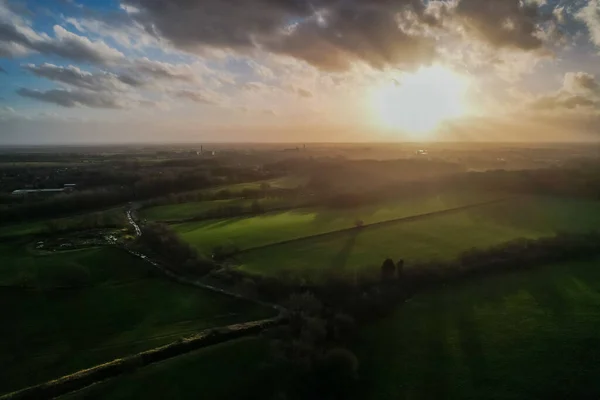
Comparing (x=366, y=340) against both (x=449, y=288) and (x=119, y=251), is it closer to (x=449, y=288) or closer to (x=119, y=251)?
(x=449, y=288)

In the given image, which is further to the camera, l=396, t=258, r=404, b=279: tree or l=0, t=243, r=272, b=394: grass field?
l=396, t=258, r=404, b=279: tree

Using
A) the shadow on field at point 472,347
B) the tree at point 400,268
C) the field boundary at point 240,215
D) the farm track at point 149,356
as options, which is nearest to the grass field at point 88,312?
the farm track at point 149,356

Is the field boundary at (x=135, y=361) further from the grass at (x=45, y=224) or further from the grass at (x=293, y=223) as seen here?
the grass at (x=45, y=224)

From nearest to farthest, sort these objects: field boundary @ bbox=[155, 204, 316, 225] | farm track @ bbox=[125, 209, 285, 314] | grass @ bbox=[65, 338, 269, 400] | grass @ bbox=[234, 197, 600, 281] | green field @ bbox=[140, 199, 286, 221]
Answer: grass @ bbox=[65, 338, 269, 400], farm track @ bbox=[125, 209, 285, 314], grass @ bbox=[234, 197, 600, 281], field boundary @ bbox=[155, 204, 316, 225], green field @ bbox=[140, 199, 286, 221]

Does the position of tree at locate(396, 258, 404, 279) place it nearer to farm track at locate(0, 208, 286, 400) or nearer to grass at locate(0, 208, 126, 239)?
farm track at locate(0, 208, 286, 400)

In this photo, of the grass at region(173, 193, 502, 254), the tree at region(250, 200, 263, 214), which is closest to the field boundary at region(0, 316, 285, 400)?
the grass at region(173, 193, 502, 254)

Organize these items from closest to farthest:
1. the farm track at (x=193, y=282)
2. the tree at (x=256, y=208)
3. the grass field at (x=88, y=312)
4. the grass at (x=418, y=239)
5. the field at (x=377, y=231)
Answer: the grass field at (x=88, y=312), the farm track at (x=193, y=282), the grass at (x=418, y=239), the field at (x=377, y=231), the tree at (x=256, y=208)
